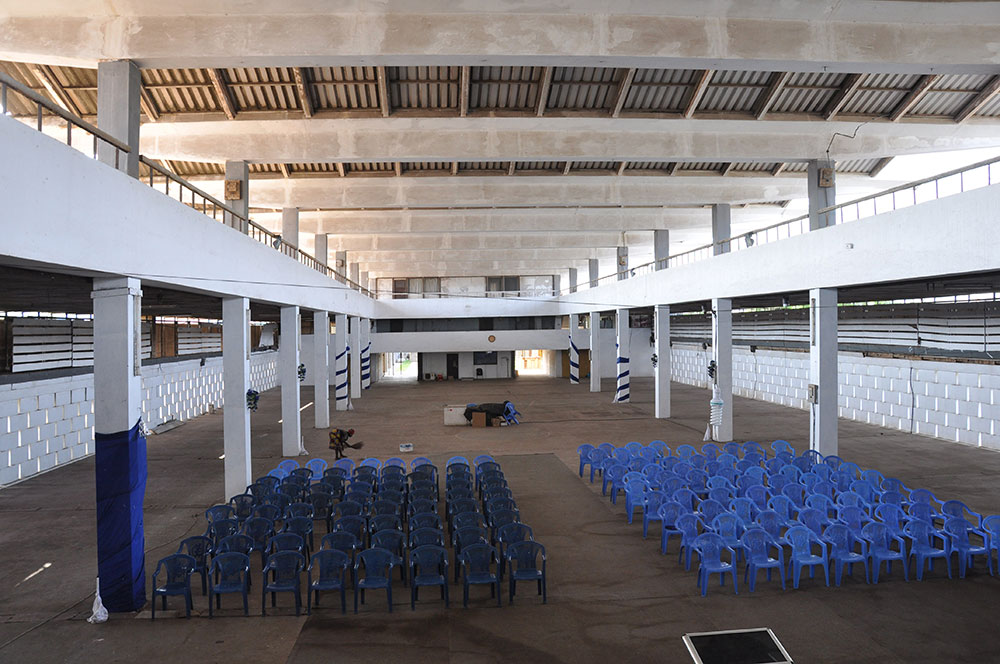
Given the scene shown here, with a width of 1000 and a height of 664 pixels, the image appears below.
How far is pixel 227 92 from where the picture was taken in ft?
42.8

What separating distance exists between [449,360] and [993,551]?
40886mm

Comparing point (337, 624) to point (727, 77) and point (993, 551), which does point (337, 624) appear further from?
point (727, 77)

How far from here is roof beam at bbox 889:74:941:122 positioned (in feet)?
44.3

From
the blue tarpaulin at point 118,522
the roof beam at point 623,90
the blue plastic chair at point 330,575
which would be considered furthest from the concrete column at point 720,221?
the blue tarpaulin at point 118,522

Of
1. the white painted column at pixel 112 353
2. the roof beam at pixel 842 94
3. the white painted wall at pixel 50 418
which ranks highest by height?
the roof beam at pixel 842 94

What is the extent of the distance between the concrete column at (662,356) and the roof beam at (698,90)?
1103 cm

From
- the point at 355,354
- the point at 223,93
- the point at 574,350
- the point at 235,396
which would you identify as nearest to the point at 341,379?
the point at 355,354

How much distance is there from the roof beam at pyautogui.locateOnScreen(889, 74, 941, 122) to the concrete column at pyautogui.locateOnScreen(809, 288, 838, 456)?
502cm

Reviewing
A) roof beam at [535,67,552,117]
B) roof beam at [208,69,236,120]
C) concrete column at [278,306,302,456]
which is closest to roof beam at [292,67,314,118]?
roof beam at [208,69,236,120]

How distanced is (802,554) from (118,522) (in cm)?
1003

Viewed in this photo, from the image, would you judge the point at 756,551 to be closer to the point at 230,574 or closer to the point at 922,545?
the point at 922,545

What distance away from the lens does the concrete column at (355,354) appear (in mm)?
31688

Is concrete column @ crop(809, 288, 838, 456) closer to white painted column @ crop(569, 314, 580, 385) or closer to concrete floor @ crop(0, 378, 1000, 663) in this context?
concrete floor @ crop(0, 378, 1000, 663)

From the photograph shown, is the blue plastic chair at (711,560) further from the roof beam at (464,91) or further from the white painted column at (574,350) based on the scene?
the white painted column at (574,350)
